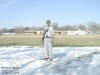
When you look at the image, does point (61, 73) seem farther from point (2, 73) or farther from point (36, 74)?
point (2, 73)

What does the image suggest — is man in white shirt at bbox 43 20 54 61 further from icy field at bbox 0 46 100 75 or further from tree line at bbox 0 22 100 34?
tree line at bbox 0 22 100 34

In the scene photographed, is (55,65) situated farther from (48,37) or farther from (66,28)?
(66,28)

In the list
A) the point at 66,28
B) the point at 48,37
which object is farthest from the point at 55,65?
the point at 66,28

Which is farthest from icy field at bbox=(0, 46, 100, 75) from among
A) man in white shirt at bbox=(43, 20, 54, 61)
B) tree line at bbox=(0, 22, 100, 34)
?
tree line at bbox=(0, 22, 100, 34)

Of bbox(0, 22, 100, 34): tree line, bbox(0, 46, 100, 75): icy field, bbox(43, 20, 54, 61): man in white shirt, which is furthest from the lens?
bbox(0, 22, 100, 34): tree line

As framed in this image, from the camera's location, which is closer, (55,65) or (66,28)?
(55,65)

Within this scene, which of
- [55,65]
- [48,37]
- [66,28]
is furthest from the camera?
[66,28]

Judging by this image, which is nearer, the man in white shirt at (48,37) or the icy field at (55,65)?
the icy field at (55,65)

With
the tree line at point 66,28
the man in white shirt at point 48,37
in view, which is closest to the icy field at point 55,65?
the man in white shirt at point 48,37

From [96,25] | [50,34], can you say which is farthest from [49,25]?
[96,25]

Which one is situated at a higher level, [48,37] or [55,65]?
[48,37]

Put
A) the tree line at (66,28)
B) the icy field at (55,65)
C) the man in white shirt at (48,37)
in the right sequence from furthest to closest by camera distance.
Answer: the tree line at (66,28)
the man in white shirt at (48,37)
the icy field at (55,65)

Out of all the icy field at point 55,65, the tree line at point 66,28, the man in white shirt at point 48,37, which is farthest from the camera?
the tree line at point 66,28

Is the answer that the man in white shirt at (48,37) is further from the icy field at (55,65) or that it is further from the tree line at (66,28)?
the tree line at (66,28)
